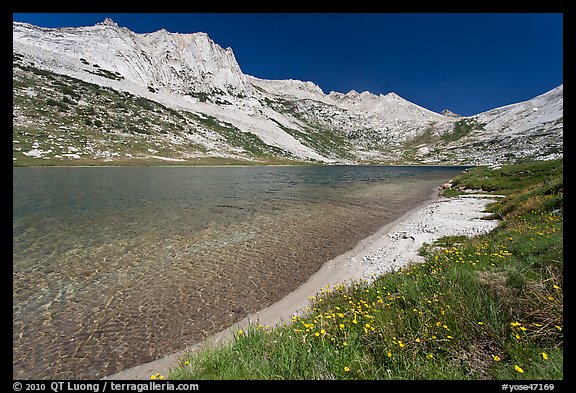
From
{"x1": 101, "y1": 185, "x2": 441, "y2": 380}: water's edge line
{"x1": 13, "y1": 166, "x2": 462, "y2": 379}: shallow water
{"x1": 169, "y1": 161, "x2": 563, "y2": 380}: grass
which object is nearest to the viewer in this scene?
{"x1": 169, "y1": 161, "x2": 563, "y2": 380}: grass

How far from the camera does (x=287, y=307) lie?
1081 cm

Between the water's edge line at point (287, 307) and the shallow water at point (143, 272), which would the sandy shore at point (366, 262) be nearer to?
the water's edge line at point (287, 307)

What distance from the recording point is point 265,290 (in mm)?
12211

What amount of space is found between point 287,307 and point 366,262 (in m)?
5.92

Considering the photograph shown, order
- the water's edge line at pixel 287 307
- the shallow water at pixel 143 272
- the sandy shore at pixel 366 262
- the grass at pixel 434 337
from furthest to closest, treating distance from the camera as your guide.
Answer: the shallow water at pixel 143 272 → the sandy shore at pixel 366 262 → the water's edge line at pixel 287 307 → the grass at pixel 434 337

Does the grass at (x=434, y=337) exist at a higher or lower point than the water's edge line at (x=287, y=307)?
higher

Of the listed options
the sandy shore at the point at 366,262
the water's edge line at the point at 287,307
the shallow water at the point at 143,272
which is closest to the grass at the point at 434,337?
the water's edge line at the point at 287,307

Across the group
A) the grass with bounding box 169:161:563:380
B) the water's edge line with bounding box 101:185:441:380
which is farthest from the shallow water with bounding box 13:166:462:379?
the grass with bounding box 169:161:563:380

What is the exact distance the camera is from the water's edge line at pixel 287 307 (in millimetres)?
7586

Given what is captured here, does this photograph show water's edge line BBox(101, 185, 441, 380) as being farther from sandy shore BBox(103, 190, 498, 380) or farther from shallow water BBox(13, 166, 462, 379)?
shallow water BBox(13, 166, 462, 379)

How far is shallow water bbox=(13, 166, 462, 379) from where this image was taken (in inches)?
336

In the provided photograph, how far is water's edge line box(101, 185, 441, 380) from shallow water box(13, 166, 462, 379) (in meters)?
0.33

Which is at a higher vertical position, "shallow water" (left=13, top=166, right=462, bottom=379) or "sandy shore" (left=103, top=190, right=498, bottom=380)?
"sandy shore" (left=103, top=190, right=498, bottom=380)
